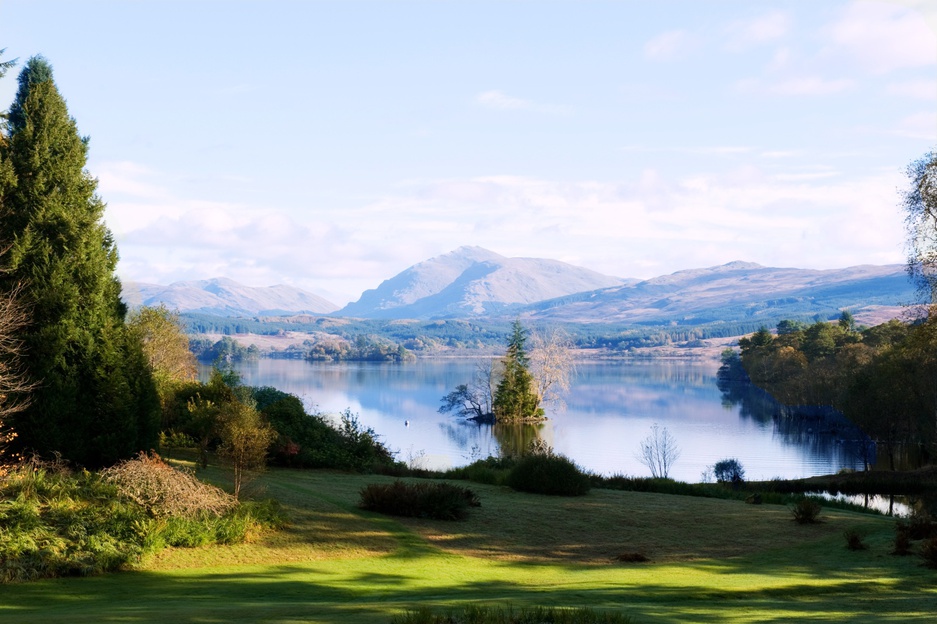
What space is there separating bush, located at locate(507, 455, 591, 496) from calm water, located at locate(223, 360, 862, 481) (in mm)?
19885

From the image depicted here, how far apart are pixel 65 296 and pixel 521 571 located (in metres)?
9.76

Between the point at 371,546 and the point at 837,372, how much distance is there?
202 feet

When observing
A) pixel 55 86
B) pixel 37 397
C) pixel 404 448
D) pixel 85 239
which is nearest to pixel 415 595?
pixel 37 397

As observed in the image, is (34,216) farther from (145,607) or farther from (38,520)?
(145,607)

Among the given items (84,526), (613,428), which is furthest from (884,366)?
(84,526)

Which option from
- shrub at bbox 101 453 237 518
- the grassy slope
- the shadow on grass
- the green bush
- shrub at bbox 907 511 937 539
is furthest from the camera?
the green bush

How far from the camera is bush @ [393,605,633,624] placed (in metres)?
7.62

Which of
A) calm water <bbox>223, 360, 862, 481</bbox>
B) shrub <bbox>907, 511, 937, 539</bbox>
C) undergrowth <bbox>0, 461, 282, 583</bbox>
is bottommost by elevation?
calm water <bbox>223, 360, 862, 481</bbox>

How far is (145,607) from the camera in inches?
367

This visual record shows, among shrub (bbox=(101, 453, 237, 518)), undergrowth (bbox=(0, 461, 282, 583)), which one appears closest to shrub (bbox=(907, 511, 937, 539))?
undergrowth (bbox=(0, 461, 282, 583))

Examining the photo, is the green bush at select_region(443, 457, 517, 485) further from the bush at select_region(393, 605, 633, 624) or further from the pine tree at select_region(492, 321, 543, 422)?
the pine tree at select_region(492, 321, 543, 422)

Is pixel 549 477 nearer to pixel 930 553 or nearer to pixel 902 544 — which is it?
pixel 902 544

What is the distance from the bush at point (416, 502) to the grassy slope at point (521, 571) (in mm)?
343

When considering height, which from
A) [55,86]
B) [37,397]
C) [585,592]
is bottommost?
[585,592]
